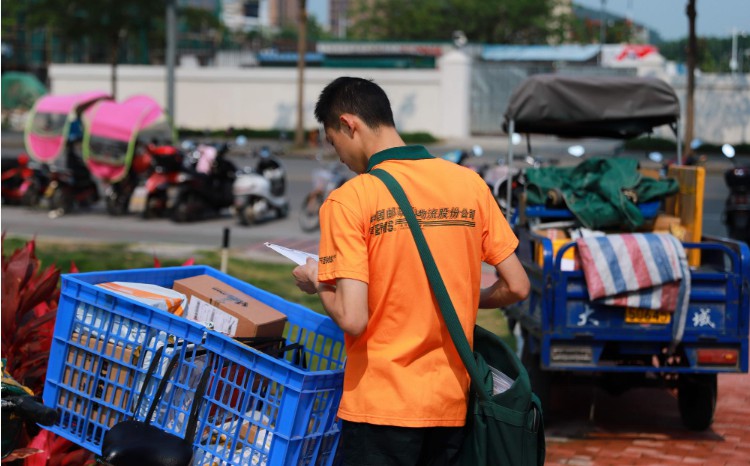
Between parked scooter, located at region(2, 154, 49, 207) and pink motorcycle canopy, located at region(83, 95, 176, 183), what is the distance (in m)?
1.65

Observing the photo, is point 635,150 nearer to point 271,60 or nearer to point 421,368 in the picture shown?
point 271,60

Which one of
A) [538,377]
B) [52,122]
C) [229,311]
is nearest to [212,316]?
[229,311]

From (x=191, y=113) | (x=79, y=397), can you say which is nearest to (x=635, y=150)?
(x=191, y=113)

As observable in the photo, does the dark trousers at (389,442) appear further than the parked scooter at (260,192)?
No

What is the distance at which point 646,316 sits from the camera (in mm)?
6195

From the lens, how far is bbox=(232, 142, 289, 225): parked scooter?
1631 cm

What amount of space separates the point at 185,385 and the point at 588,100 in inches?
240

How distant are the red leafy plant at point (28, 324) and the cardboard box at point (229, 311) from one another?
2.58 feet

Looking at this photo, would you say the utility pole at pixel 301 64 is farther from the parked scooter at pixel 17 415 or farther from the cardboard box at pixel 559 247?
the parked scooter at pixel 17 415

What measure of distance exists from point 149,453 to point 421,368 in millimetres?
816

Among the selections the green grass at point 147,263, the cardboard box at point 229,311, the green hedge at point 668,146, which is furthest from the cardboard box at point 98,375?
the green hedge at point 668,146

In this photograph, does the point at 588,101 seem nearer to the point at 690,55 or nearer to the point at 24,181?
the point at 24,181

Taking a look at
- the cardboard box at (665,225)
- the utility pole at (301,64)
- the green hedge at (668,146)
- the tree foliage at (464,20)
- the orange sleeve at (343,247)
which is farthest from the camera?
the tree foliage at (464,20)

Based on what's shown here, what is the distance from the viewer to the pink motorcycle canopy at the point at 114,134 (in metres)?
16.4
